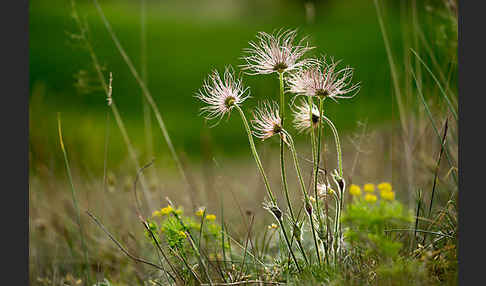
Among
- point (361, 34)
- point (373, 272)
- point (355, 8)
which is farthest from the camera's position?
point (355, 8)

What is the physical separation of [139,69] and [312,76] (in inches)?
356

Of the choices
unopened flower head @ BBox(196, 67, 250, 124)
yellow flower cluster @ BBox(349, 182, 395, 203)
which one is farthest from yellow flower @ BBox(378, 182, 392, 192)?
unopened flower head @ BBox(196, 67, 250, 124)

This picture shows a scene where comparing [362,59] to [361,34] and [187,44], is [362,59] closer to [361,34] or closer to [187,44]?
[361,34]

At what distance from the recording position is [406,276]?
1521mm

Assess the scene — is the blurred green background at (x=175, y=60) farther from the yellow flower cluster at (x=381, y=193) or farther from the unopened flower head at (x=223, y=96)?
the yellow flower cluster at (x=381, y=193)

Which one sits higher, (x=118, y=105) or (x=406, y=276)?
(x=406, y=276)

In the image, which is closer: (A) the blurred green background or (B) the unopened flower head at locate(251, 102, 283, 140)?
(B) the unopened flower head at locate(251, 102, 283, 140)

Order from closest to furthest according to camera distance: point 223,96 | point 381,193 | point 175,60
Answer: point 223,96, point 381,193, point 175,60

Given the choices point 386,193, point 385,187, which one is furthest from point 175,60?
point 386,193

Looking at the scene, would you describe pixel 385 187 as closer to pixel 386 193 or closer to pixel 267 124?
pixel 386 193

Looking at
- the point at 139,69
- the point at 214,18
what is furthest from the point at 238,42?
the point at 139,69

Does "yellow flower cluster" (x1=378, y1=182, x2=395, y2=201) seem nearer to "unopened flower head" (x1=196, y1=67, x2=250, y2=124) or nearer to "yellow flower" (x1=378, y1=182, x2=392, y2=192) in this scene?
"yellow flower" (x1=378, y1=182, x2=392, y2=192)

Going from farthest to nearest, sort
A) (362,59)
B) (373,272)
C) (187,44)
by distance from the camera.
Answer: (187,44) < (362,59) < (373,272)

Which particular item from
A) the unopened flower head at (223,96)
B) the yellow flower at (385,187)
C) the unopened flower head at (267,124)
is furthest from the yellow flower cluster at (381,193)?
the unopened flower head at (223,96)
